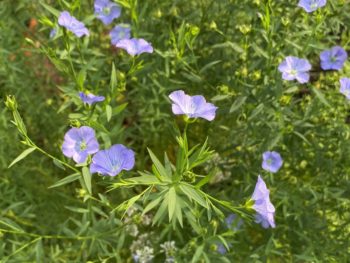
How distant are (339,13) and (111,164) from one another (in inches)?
59.2

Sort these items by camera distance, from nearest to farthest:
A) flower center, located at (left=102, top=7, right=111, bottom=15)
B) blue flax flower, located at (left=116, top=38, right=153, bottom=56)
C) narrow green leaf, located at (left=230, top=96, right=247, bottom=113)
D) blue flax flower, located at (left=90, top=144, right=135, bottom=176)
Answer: blue flax flower, located at (left=90, top=144, right=135, bottom=176) → blue flax flower, located at (left=116, top=38, right=153, bottom=56) → narrow green leaf, located at (left=230, top=96, right=247, bottom=113) → flower center, located at (left=102, top=7, right=111, bottom=15)

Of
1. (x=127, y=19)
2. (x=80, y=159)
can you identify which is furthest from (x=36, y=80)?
(x=80, y=159)

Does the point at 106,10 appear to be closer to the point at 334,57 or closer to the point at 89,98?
the point at 89,98

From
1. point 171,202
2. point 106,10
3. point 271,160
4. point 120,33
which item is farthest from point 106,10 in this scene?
point 171,202

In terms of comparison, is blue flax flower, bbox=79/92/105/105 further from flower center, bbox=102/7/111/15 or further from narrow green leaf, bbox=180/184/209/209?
flower center, bbox=102/7/111/15

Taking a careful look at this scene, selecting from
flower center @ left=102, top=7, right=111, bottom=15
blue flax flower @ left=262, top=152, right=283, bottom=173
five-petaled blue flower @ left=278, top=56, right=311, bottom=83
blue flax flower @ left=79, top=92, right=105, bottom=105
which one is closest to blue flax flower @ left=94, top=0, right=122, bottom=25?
flower center @ left=102, top=7, right=111, bottom=15

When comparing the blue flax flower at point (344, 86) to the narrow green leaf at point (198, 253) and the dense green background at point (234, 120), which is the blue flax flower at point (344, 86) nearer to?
the dense green background at point (234, 120)

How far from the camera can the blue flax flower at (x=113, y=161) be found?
5.74 feet

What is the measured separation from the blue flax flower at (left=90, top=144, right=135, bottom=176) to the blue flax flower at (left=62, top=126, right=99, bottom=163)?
0.07 m

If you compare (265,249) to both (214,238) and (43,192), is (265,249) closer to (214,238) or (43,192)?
(214,238)

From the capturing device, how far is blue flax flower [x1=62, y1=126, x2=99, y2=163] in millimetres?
1855

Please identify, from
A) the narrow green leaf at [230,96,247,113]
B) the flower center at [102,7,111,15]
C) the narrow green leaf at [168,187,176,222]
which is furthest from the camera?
the flower center at [102,7,111,15]

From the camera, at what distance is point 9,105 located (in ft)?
5.67

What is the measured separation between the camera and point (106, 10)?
2.66 m
